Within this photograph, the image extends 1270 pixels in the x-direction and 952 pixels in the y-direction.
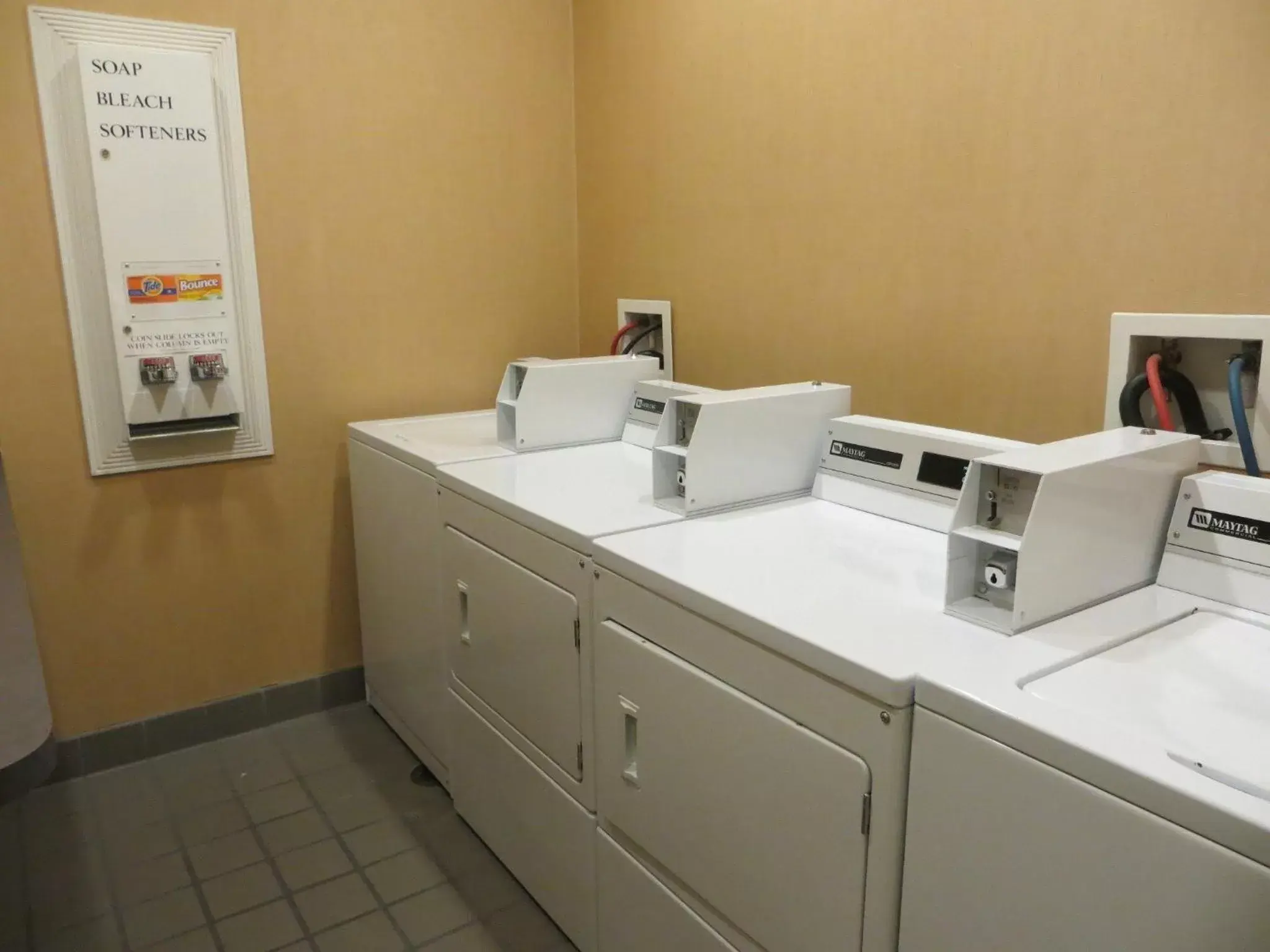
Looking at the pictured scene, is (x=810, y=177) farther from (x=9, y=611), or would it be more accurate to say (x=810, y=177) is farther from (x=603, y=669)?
(x=9, y=611)

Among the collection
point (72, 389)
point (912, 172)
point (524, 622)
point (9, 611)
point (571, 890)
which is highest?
point (912, 172)

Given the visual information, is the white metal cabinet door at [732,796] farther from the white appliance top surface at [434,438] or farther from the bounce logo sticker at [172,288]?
the bounce logo sticker at [172,288]

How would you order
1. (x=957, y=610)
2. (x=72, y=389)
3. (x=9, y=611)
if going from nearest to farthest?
(x=957, y=610) → (x=9, y=611) → (x=72, y=389)

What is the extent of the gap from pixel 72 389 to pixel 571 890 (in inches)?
70.5

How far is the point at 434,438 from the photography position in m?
2.50

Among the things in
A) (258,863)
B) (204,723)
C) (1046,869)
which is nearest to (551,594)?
(1046,869)

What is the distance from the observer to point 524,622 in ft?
5.99

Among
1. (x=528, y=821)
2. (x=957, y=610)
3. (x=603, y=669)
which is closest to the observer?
(x=957, y=610)

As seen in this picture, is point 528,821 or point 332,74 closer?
point 528,821

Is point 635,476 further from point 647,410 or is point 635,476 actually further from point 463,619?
point 463,619

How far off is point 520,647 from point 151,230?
153 centimetres

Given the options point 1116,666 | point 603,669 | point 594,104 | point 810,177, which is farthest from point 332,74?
point 1116,666

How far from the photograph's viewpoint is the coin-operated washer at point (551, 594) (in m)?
1.70

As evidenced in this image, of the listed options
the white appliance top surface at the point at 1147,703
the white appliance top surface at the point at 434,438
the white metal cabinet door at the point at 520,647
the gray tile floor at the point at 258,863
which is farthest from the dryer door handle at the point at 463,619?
the white appliance top surface at the point at 1147,703
